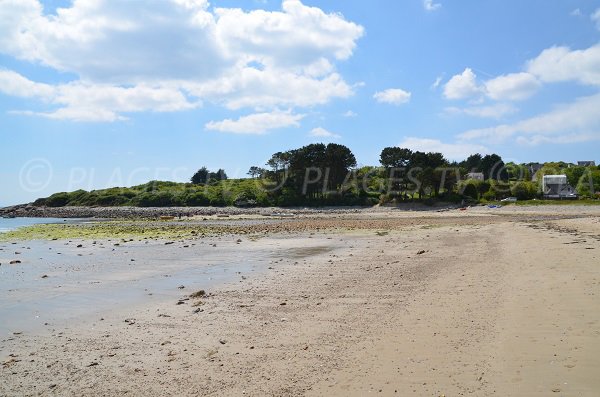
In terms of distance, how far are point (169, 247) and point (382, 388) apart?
66.8ft

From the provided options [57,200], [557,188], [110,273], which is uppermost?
[557,188]

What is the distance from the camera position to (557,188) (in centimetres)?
8856

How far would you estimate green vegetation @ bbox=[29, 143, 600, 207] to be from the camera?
74.5 m

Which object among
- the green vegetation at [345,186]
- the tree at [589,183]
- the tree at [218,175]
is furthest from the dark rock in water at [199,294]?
the tree at [218,175]

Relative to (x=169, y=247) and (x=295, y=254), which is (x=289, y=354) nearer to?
(x=295, y=254)

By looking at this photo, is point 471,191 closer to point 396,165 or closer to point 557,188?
point 396,165

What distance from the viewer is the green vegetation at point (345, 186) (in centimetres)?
7450

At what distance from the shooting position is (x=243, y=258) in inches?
745

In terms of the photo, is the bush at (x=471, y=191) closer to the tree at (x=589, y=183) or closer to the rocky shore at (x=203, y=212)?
the rocky shore at (x=203, y=212)

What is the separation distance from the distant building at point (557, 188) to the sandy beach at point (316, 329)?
259 ft

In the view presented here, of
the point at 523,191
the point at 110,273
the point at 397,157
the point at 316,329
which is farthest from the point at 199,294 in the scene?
the point at 523,191

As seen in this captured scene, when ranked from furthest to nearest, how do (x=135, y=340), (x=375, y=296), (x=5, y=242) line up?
(x=5, y=242) < (x=375, y=296) < (x=135, y=340)

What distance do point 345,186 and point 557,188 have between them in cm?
4220

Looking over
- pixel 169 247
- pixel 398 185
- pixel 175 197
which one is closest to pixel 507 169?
pixel 398 185
